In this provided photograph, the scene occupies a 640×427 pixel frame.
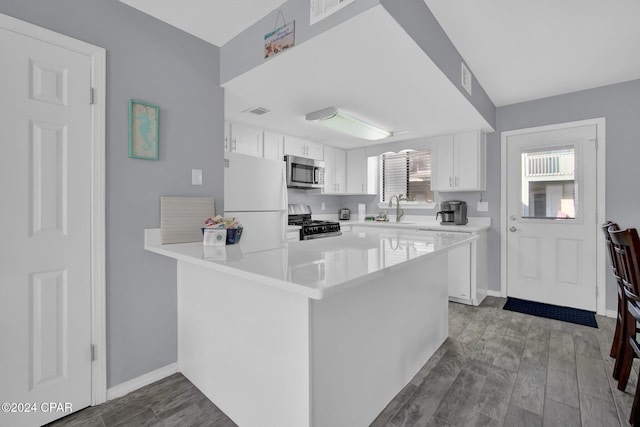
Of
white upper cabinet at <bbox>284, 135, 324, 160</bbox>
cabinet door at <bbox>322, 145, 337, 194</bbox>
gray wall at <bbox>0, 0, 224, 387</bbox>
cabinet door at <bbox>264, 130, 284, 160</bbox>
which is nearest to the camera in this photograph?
gray wall at <bbox>0, 0, 224, 387</bbox>

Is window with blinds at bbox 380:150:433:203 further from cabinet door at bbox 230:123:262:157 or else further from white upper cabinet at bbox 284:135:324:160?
cabinet door at bbox 230:123:262:157

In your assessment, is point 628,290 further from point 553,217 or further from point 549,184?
point 549,184

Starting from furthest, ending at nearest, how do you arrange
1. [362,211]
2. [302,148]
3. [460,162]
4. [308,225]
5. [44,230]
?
1. [362,211]
2. [302,148]
3. [460,162]
4. [308,225]
5. [44,230]

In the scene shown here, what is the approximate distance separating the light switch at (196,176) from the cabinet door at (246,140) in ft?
3.77

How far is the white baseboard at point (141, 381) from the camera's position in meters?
1.78

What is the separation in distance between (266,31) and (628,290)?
8.68 feet

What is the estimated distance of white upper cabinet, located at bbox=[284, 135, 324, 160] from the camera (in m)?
3.92

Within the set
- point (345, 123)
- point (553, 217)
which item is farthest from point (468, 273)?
point (345, 123)

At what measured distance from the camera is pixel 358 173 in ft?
15.7

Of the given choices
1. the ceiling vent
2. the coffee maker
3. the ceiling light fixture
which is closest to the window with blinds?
the coffee maker

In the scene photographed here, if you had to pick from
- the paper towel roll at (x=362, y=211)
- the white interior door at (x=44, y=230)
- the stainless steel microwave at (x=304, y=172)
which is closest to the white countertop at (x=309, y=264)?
the white interior door at (x=44, y=230)

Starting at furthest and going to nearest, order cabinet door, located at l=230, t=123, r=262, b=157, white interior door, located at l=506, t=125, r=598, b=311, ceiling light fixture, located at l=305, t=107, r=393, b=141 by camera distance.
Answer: cabinet door, located at l=230, t=123, r=262, b=157, white interior door, located at l=506, t=125, r=598, b=311, ceiling light fixture, located at l=305, t=107, r=393, b=141

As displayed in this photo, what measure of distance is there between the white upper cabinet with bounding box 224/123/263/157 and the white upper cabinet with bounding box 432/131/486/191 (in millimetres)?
2354

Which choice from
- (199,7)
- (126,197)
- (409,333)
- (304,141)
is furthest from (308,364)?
(304,141)
